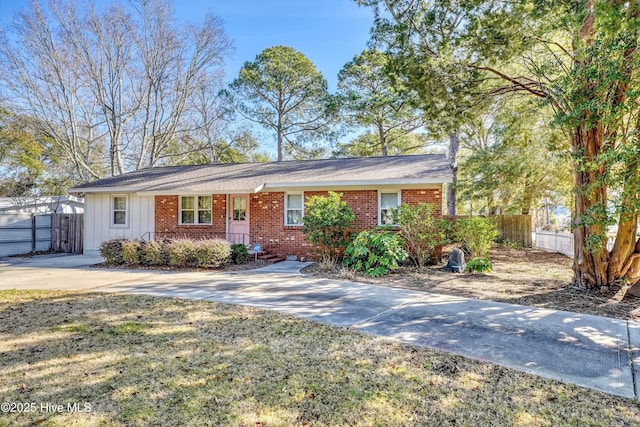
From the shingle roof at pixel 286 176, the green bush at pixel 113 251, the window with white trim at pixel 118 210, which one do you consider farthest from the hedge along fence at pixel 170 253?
the window with white trim at pixel 118 210

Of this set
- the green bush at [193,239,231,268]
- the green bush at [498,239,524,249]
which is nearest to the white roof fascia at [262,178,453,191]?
the green bush at [193,239,231,268]

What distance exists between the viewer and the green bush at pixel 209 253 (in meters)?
10.3

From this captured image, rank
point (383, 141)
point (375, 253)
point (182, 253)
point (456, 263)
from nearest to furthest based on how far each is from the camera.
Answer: point (375, 253) → point (456, 263) → point (182, 253) → point (383, 141)

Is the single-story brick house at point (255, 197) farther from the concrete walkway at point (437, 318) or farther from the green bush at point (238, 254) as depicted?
the concrete walkway at point (437, 318)

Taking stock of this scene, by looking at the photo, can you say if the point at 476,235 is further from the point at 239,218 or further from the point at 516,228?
the point at 516,228

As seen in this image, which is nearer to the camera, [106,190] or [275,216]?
[275,216]

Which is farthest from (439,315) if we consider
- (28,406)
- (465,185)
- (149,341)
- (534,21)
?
(465,185)

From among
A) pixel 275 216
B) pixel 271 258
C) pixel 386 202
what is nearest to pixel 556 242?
pixel 386 202

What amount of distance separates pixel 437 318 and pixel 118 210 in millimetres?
13968

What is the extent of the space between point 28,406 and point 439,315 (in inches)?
201

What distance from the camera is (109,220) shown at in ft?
48.1

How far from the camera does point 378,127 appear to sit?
2306 cm

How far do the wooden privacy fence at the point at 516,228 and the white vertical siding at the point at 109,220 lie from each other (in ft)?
53.7

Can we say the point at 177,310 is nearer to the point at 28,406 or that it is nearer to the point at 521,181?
the point at 28,406
